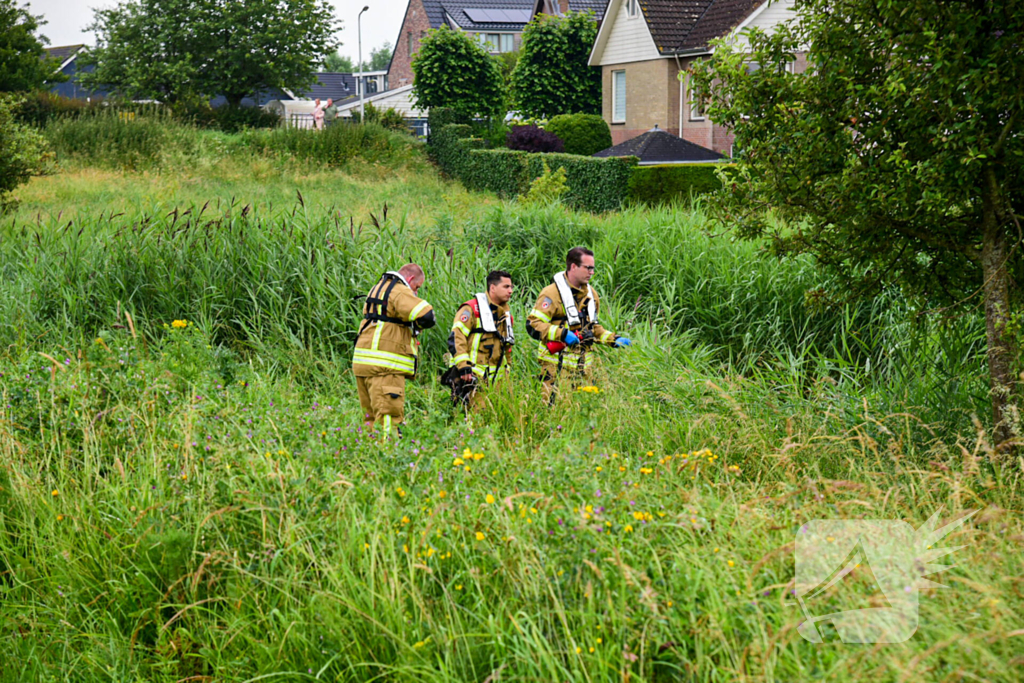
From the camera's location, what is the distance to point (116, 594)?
12.8 feet

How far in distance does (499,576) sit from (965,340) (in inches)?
169

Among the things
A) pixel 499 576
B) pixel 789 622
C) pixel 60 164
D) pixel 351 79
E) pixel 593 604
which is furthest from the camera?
pixel 351 79

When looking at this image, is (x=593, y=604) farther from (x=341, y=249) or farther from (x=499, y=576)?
(x=341, y=249)

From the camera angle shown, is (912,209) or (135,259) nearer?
(912,209)

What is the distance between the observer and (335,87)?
262 feet

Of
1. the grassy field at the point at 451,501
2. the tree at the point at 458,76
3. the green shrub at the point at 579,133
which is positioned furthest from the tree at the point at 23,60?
the grassy field at the point at 451,501

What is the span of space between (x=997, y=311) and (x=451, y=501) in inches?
127

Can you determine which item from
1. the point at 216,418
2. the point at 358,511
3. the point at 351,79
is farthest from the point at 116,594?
the point at 351,79

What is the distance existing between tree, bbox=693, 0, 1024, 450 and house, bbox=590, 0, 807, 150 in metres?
21.7

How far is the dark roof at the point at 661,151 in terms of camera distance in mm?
20031

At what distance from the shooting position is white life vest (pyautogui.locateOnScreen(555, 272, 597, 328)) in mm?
7191

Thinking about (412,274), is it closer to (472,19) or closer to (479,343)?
(479,343)

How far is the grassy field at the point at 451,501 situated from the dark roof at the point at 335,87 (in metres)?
68.6

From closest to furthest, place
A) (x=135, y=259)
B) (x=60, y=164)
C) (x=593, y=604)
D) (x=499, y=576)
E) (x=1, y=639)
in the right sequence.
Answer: (x=593, y=604) < (x=499, y=576) < (x=1, y=639) < (x=135, y=259) < (x=60, y=164)
